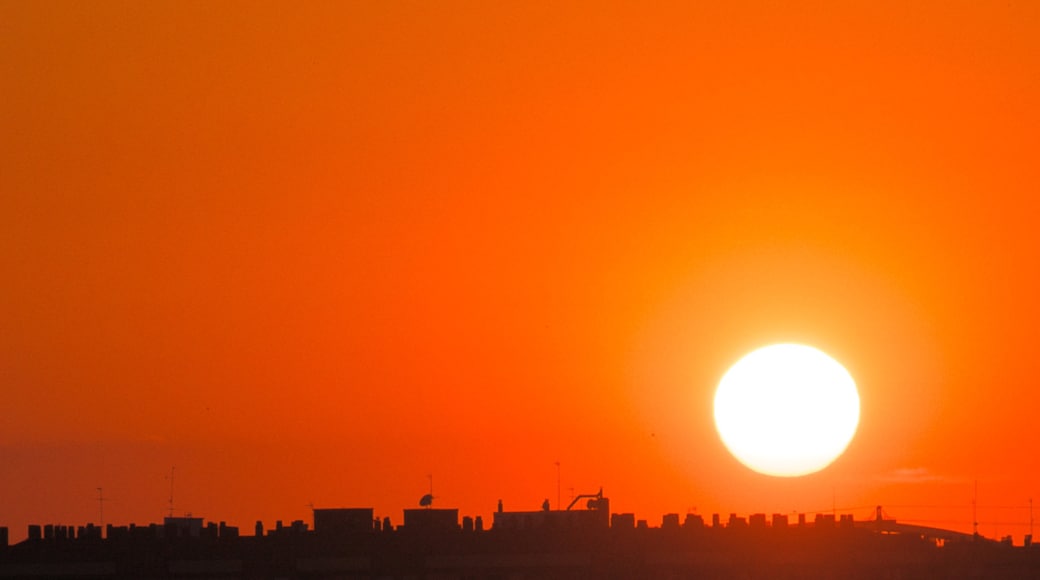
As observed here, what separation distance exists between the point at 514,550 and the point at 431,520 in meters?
5.10

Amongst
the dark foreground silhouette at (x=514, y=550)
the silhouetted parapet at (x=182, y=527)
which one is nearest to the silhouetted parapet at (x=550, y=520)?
the dark foreground silhouette at (x=514, y=550)

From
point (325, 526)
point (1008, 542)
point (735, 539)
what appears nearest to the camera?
point (325, 526)

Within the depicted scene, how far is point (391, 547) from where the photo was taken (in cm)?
11381

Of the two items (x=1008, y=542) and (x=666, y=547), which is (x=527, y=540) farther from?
(x=1008, y=542)

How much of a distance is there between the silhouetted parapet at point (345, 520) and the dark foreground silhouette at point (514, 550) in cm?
8

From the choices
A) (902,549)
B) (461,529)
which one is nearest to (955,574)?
(902,549)

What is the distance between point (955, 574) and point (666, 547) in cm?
1843

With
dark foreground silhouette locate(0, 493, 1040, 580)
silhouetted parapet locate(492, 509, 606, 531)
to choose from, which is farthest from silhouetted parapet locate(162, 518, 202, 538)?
silhouetted parapet locate(492, 509, 606, 531)

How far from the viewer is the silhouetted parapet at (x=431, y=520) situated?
118m

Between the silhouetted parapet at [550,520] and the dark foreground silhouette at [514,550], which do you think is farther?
the silhouetted parapet at [550,520]

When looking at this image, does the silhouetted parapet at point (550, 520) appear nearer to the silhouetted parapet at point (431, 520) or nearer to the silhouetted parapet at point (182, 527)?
the silhouetted parapet at point (431, 520)

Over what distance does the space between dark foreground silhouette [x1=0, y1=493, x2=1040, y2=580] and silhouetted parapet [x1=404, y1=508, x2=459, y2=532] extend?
0.08 metres

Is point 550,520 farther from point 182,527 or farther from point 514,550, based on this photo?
point 182,527

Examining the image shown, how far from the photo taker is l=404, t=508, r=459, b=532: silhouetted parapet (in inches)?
4634
